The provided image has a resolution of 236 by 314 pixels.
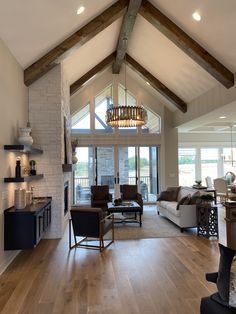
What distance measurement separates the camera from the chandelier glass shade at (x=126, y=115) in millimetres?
6281

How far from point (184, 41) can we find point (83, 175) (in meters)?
5.88

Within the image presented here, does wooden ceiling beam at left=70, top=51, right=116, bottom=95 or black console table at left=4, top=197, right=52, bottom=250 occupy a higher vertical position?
wooden ceiling beam at left=70, top=51, right=116, bottom=95

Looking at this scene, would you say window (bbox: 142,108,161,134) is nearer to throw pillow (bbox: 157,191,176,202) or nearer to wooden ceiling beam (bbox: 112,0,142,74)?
wooden ceiling beam (bbox: 112,0,142,74)

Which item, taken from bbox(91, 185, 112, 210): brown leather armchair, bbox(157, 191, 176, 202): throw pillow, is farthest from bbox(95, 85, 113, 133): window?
bbox(157, 191, 176, 202): throw pillow

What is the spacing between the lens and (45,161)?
19.8ft

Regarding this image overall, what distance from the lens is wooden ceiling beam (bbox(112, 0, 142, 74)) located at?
5618mm

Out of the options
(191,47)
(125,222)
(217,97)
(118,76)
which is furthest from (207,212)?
(118,76)

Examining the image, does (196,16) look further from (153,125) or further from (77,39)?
(153,125)

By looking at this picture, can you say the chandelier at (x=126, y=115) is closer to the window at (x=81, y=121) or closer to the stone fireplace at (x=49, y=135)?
the stone fireplace at (x=49, y=135)

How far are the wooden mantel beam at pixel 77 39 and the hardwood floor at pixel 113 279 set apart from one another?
3597mm

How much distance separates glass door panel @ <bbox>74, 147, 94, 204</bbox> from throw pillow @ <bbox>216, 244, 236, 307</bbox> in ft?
26.7

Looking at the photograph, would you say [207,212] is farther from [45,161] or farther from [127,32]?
[127,32]

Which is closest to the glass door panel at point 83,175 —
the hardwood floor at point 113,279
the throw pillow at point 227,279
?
the hardwood floor at point 113,279

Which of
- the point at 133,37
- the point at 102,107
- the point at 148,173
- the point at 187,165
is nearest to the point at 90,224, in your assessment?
the point at 133,37
